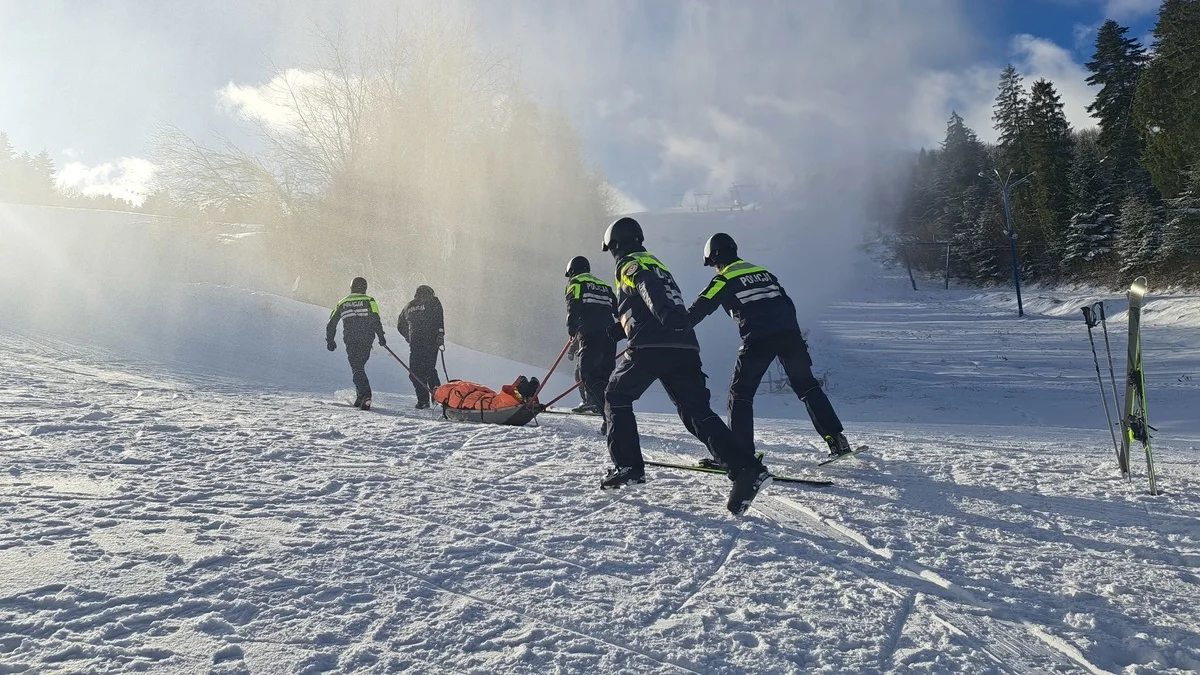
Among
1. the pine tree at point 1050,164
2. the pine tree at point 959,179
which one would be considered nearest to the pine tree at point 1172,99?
the pine tree at point 1050,164

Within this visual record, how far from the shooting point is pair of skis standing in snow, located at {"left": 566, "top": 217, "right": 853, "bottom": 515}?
13.9 ft

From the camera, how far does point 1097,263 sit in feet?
127

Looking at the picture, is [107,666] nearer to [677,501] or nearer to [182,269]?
[677,501]

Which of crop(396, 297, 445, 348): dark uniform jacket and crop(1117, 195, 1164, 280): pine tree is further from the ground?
crop(1117, 195, 1164, 280): pine tree

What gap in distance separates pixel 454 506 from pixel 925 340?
86.3ft

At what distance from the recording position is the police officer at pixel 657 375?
4148 millimetres

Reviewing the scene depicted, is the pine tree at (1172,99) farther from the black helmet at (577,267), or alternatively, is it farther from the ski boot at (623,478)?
the ski boot at (623,478)

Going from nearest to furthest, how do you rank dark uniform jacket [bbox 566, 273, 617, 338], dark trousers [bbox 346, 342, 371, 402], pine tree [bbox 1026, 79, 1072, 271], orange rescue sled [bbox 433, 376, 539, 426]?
dark uniform jacket [bbox 566, 273, 617, 338] → orange rescue sled [bbox 433, 376, 539, 426] → dark trousers [bbox 346, 342, 371, 402] → pine tree [bbox 1026, 79, 1072, 271]

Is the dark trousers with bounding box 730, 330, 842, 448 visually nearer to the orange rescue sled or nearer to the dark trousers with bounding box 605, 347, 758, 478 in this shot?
the dark trousers with bounding box 605, 347, 758, 478

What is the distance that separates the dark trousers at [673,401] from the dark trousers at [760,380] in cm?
55

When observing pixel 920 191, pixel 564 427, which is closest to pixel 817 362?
pixel 564 427

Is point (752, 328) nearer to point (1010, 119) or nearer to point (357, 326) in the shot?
point (357, 326)

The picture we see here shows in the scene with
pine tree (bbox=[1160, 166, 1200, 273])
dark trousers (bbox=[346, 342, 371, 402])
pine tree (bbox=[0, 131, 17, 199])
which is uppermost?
pine tree (bbox=[0, 131, 17, 199])

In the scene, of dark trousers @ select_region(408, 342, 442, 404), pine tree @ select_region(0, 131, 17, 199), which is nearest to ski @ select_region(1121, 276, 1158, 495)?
dark trousers @ select_region(408, 342, 442, 404)
